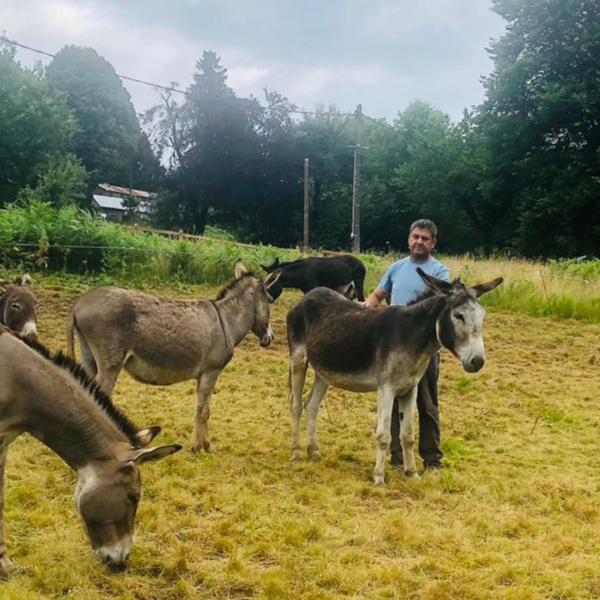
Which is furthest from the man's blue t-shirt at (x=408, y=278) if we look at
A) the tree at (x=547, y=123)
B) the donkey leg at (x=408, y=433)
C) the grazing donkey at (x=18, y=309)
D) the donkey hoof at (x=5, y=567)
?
the tree at (x=547, y=123)

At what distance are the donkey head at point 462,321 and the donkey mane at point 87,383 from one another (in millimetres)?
2400

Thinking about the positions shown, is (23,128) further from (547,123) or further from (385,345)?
(385,345)

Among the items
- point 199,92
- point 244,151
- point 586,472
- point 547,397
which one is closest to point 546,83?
point 244,151

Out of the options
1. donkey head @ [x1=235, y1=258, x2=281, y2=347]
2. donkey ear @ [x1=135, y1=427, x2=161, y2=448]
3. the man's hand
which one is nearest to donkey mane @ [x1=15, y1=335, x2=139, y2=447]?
donkey ear @ [x1=135, y1=427, x2=161, y2=448]

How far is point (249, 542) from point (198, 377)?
7.22 ft

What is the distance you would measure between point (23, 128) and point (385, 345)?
30.8 m

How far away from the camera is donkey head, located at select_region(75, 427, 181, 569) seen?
3006 mm

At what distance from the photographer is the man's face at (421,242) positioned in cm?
527

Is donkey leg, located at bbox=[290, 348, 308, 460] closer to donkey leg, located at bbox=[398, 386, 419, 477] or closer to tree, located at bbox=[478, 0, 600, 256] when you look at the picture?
donkey leg, located at bbox=[398, 386, 419, 477]

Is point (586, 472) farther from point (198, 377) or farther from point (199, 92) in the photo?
point (199, 92)

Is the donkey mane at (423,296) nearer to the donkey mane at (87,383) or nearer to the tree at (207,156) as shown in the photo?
the donkey mane at (87,383)

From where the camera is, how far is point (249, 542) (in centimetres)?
375

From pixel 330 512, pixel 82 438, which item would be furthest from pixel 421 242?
pixel 82 438

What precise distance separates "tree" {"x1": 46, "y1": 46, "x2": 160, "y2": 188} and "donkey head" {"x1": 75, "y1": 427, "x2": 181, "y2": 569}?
4009 cm
